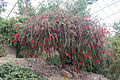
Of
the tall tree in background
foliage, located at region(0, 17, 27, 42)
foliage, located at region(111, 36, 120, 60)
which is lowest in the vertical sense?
foliage, located at region(111, 36, 120, 60)

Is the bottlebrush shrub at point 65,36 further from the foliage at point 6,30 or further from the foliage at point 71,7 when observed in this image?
the foliage at point 6,30

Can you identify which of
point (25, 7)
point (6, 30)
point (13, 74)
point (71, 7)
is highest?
point (25, 7)

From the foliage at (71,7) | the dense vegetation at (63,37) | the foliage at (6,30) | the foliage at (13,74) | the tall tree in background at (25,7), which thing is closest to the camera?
the foliage at (13,74)

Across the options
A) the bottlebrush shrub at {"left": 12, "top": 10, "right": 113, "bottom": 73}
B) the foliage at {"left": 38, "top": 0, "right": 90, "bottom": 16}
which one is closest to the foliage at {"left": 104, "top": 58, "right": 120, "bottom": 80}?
the bottlebrush shrub at {"left": 12, "top": 10, "right": 113, "bottom": 73}

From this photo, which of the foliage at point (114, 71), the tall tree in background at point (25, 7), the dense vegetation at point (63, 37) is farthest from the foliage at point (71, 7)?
the tall tree in background at point (25, 7)

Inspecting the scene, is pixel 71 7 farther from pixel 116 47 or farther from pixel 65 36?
pixel 116 47

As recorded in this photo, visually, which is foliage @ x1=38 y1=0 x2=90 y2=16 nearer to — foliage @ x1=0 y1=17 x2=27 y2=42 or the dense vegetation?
the dense vegetation

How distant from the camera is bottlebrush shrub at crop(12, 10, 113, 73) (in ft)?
10.9

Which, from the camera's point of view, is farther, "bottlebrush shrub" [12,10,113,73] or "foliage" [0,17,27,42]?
"foliage" [0,17,27,42]

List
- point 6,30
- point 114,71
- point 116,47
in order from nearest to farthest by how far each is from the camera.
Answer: point 114,71 → point 116,47 → point 6,30

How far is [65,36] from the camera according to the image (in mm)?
3424

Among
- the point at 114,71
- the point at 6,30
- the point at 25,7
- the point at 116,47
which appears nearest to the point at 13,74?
the point at 6,30

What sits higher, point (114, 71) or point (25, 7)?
point (25, 7)

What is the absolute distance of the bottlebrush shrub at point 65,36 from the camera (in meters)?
3.32
